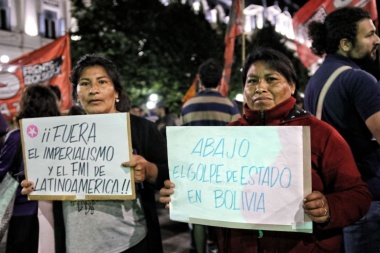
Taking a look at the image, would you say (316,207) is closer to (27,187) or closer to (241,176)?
(241,176)

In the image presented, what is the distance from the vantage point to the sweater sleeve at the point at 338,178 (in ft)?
5.63

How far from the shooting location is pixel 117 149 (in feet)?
7.04

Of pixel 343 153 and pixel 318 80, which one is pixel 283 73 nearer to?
pixel 343 153

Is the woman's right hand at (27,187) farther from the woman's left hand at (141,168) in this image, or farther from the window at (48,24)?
the window at (48,24)

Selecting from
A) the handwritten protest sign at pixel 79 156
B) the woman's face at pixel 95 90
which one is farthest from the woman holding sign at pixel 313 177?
the woman's face at pixel 95 90

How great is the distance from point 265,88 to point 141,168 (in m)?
0.75

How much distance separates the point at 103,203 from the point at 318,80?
151cm

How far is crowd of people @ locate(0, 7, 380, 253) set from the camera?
1782mm

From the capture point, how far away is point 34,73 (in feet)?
22.8

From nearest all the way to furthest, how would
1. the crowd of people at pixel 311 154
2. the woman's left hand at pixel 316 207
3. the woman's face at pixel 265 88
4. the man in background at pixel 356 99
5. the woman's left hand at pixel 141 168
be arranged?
the woman's left hand at pixel 316 207 → the crowd of people at pixel 311 154 → the woman's face at pixel 265 88 → the woman's left hand at pixel 141 168 → the man in background at pixel 356 99

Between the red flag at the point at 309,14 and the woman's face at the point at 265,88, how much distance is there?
207 cm

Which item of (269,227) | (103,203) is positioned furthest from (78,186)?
(269,227)

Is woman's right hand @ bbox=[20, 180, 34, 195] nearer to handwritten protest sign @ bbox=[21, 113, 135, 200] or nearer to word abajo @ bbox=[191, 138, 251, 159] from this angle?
handwritten protest sign @ bbox=[21, 113, 135, 200]

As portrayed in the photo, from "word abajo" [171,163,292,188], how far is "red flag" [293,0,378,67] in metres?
2.44
